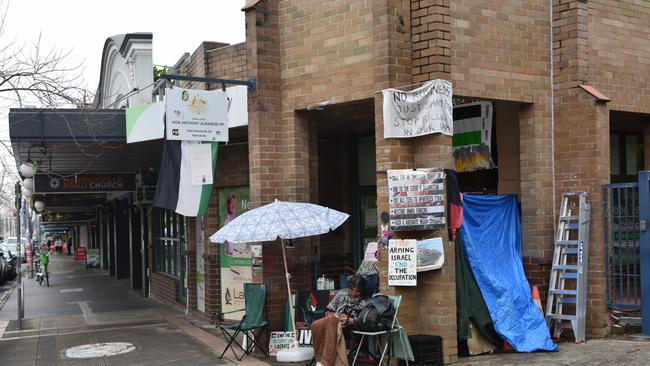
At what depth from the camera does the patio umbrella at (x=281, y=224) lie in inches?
344

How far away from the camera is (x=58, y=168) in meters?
17.5


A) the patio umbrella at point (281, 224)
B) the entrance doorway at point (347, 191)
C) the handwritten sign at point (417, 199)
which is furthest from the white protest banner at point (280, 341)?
the entrance doorway at point (347, 191)

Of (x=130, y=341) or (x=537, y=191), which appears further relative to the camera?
(x=130, y=341)

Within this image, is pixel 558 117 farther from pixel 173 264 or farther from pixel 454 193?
pixel 173 264

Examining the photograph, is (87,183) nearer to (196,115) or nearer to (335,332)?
(196,115)

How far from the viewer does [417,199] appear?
862 centimetres

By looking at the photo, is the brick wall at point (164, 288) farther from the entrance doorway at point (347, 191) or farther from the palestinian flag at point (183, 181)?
the palestinian flag at point (183, 181)

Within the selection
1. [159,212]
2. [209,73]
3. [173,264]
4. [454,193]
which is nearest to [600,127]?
[454,193]

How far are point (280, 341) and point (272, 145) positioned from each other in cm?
289

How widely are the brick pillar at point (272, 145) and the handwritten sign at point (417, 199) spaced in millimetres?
2101

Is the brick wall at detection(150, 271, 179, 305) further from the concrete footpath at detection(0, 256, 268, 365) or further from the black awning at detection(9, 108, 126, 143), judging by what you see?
the black awning at detection(9, 108, 126, 143)

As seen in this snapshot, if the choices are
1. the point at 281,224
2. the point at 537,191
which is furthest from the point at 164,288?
the point at 537,191

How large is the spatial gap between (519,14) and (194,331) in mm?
7666

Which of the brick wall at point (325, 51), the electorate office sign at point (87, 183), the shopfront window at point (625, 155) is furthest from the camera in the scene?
the electorate office sign at point (87, 183)
